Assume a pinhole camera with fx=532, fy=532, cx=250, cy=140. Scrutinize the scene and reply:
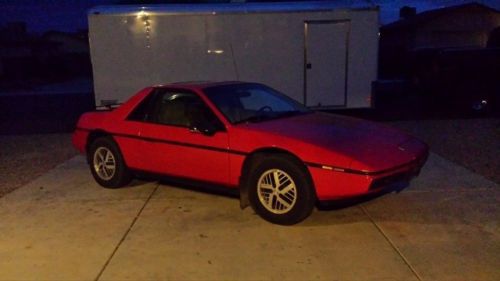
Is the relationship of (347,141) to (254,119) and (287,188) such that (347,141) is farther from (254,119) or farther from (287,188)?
Answer: (254,119)

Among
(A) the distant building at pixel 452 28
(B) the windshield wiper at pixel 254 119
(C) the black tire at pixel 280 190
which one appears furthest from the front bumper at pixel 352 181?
(A) the distant building at pixel 452 28

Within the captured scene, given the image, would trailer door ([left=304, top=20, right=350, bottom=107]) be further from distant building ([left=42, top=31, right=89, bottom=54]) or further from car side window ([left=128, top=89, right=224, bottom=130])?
distant building ([left=42, top=31, right=89, bottom=54])

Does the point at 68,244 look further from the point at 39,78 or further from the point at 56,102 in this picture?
the point at 39,78

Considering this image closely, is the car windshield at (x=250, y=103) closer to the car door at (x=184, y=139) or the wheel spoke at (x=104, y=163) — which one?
the car door at (x=184, y=139)

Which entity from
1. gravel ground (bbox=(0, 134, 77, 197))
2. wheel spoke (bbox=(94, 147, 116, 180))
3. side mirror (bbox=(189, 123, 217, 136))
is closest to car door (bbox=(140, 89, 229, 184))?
side mirror (bbox=(189, 123, 217, 136))

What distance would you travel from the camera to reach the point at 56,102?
1959 centimetres

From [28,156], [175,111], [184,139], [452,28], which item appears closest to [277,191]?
[184,139]

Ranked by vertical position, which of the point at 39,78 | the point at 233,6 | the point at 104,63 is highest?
the point at 233,6

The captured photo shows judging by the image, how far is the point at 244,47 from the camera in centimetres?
1156

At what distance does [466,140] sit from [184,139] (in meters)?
5.77

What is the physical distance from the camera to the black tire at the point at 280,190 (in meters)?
5.05

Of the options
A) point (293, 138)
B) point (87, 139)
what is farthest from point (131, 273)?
point (87, 139)

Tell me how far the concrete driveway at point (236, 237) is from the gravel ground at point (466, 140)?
111cm

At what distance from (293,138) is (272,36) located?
6.65 meters
